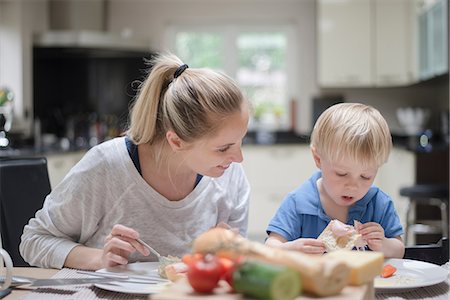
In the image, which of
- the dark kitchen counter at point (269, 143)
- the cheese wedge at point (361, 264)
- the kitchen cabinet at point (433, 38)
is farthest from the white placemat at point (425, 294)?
the kitchen cabinet at point (433, 38)

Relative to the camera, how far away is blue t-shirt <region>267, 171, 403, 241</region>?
1.53 m

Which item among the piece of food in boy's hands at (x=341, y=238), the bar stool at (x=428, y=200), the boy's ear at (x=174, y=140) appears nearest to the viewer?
the piece of food in boy's hands at (x=341, y=238)

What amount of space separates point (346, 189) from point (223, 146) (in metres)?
0.28

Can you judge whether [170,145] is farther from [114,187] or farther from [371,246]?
[371,246]

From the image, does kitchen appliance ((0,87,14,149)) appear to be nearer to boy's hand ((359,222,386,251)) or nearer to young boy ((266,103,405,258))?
young boy ((266,103,405,258))

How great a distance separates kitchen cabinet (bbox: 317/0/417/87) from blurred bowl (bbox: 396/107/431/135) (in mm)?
275

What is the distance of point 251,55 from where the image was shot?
6.69 m

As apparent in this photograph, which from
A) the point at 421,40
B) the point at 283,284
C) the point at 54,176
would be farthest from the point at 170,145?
the point at 421,40

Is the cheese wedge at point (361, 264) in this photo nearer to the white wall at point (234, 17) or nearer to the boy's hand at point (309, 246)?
the boy's hand at point (309, 246)

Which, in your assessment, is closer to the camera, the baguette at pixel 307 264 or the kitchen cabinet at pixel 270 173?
the baguette at pixel 307 264

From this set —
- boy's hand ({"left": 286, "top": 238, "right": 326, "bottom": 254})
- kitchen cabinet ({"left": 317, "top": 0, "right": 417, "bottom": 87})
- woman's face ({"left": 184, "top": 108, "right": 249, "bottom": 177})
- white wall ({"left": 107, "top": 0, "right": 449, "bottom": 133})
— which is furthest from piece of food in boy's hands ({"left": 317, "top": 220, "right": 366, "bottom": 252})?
white wall ({"left": 107, "top": 0, "right": 449, "bottom": 133})

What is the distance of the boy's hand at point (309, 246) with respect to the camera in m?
1.32

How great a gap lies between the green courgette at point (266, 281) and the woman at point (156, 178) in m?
0.63

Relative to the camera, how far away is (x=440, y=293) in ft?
4.03
